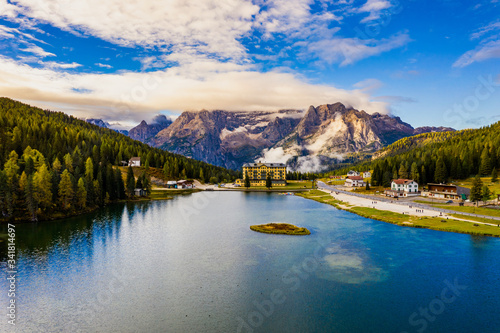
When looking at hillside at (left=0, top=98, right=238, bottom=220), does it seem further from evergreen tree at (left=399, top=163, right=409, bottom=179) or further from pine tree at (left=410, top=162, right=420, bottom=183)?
evergreen tree at (left=399, top=163, right=409, bottom=179)

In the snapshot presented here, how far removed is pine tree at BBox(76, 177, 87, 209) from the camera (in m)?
108

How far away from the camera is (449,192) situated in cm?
12888

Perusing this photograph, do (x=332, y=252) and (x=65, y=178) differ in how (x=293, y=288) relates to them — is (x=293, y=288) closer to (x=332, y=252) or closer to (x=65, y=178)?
(x=332, y=252)

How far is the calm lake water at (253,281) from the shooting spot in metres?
35.8

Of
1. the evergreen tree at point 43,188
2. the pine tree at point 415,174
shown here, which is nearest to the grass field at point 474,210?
the pine tree at point 415,174

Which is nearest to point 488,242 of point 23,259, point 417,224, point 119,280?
point 417,224

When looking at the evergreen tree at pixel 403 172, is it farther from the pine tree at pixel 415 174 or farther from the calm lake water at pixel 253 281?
the calm lake water at pixel 253 281

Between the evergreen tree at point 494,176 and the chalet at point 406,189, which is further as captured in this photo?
the chalet at point 406,189

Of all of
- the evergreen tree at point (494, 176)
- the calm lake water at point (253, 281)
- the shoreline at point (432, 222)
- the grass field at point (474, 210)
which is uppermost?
the evergreen tree at point (494, 176)

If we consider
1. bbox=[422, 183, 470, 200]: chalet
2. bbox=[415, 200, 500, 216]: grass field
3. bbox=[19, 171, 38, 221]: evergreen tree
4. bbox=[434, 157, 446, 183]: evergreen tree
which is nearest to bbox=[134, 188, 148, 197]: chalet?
bbox=[19, 171, 38, 221]: evergreen tree

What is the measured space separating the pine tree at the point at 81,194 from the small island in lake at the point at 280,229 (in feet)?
220

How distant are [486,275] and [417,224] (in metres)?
39.0

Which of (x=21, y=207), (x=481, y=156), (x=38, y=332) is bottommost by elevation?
(x=38, y=332)

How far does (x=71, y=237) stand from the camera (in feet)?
244
